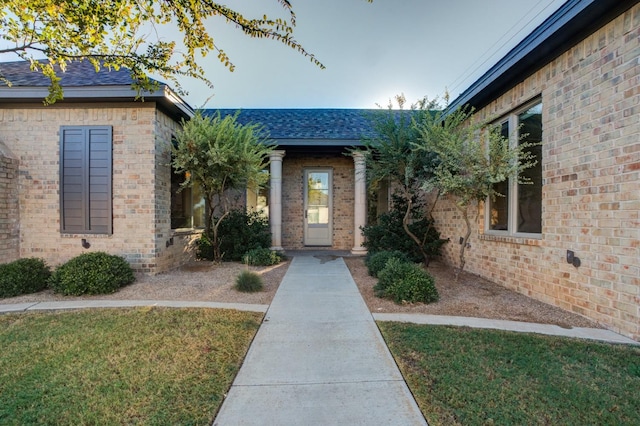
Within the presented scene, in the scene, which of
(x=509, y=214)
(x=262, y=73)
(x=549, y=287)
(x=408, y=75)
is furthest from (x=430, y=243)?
(x=262, y=73)

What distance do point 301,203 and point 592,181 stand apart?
777 centimetres

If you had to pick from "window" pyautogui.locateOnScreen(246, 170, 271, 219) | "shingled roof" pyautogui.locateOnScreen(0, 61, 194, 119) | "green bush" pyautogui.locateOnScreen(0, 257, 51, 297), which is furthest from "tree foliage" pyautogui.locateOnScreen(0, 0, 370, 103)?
"window" pyautogui.locateOnScreen(246, 170, 271, 219)

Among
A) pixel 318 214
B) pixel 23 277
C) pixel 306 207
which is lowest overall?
pixel 23 277

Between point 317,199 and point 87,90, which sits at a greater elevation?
point 87,90

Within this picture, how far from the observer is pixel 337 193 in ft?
34.7

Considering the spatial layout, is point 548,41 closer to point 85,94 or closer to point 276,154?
point 276,154

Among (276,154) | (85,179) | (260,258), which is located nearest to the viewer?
(85,179)

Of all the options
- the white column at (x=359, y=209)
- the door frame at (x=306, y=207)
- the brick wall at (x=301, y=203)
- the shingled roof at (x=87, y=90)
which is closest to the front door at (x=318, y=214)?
the door frame at (x=306, y=207)

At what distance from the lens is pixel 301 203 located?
10570 millimetres

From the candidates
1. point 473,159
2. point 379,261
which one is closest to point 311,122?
point 379,261

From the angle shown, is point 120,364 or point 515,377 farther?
point 120,364

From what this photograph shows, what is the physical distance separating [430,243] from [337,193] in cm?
385

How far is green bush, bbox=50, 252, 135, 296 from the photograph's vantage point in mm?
5094

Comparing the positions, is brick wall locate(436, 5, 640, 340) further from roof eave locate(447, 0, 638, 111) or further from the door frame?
the door frame
